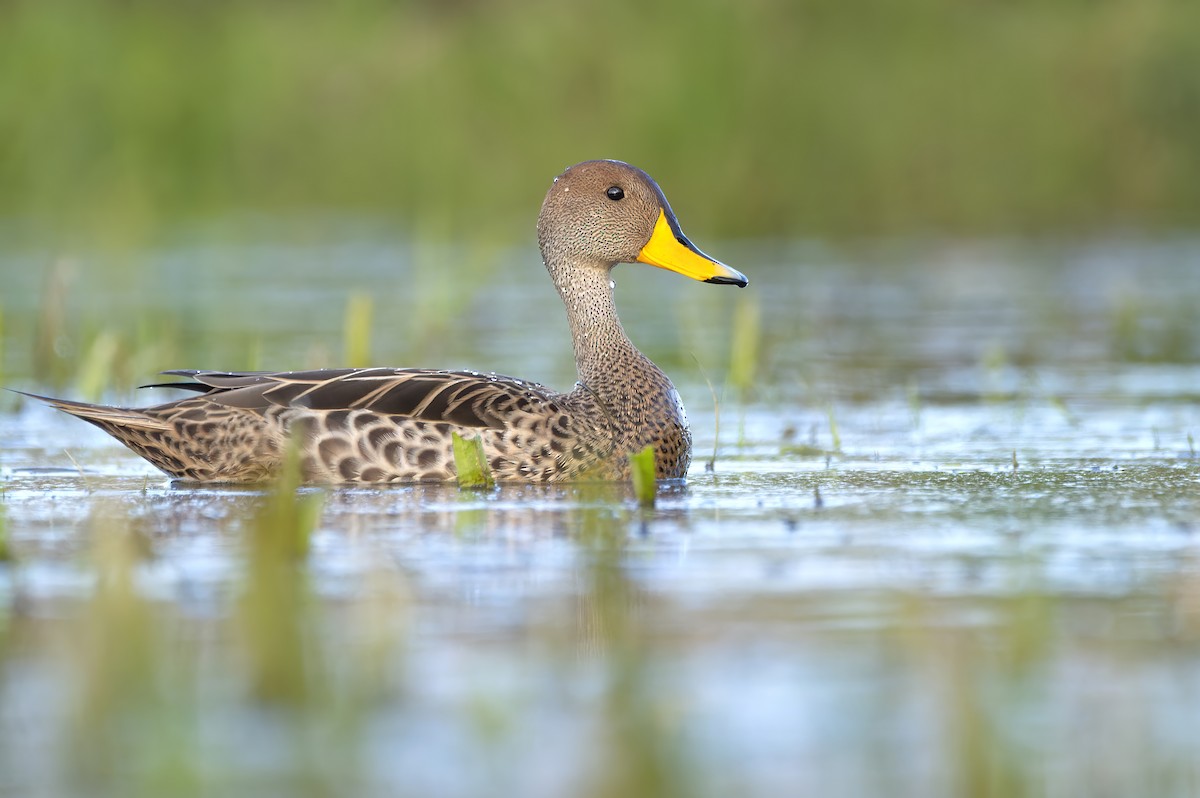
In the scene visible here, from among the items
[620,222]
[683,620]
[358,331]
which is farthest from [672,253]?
[683,620]

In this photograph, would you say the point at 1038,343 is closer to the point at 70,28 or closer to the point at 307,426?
the point at 307,426

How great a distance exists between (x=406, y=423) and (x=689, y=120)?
38.4 ft

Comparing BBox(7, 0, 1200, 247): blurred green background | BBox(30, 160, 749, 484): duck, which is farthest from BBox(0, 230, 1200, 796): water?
BBox(7, 0, 1200, 247): blurred green background

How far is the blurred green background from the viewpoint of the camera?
18031 mm

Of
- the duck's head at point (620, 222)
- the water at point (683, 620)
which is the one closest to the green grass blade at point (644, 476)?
the water at point (683, 620)

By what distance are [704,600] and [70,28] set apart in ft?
53.9

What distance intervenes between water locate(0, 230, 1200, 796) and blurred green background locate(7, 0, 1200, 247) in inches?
361

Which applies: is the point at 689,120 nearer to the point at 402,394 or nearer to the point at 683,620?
the point at 402,394

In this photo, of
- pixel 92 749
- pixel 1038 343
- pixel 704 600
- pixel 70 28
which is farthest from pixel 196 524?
pixel 70 28

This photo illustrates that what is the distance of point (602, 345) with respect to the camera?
23.9 feet

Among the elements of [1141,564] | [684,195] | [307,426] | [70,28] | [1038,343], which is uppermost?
[70,28]

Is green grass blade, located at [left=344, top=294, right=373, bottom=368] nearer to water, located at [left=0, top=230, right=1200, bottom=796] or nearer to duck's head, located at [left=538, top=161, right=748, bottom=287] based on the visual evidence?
water, located at [left=0, top=230, right=1200, bottom=796]

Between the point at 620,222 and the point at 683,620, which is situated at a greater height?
the point at 620,222

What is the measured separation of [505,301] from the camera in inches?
559
